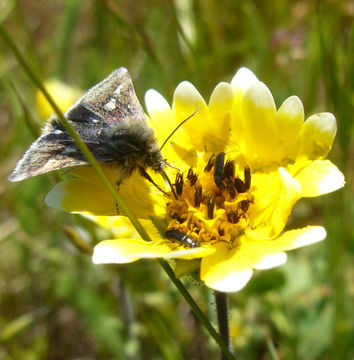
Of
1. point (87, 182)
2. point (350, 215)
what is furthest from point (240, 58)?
point (87, 182)

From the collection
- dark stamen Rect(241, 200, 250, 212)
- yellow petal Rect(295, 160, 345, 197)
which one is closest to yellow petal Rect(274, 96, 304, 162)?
yellow petal Rect(295, 160, 345, 197)

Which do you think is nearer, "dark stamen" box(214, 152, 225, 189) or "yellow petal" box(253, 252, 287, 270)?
"yellow petal" box(253, 252, 287, 270)

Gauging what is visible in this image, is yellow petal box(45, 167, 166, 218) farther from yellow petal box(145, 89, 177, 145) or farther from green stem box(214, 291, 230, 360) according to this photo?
green stem box(214, 291, 230, 360)

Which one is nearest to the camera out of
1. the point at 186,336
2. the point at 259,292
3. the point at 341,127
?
the point at 341,127

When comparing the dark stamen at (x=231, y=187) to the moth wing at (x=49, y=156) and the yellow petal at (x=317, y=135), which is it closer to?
the yellow petal at (x=317, y=135)

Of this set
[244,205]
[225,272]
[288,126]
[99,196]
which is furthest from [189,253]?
[288,126]

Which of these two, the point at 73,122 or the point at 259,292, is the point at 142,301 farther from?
the point at 73,122

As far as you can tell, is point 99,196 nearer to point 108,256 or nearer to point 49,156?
point 49,156
